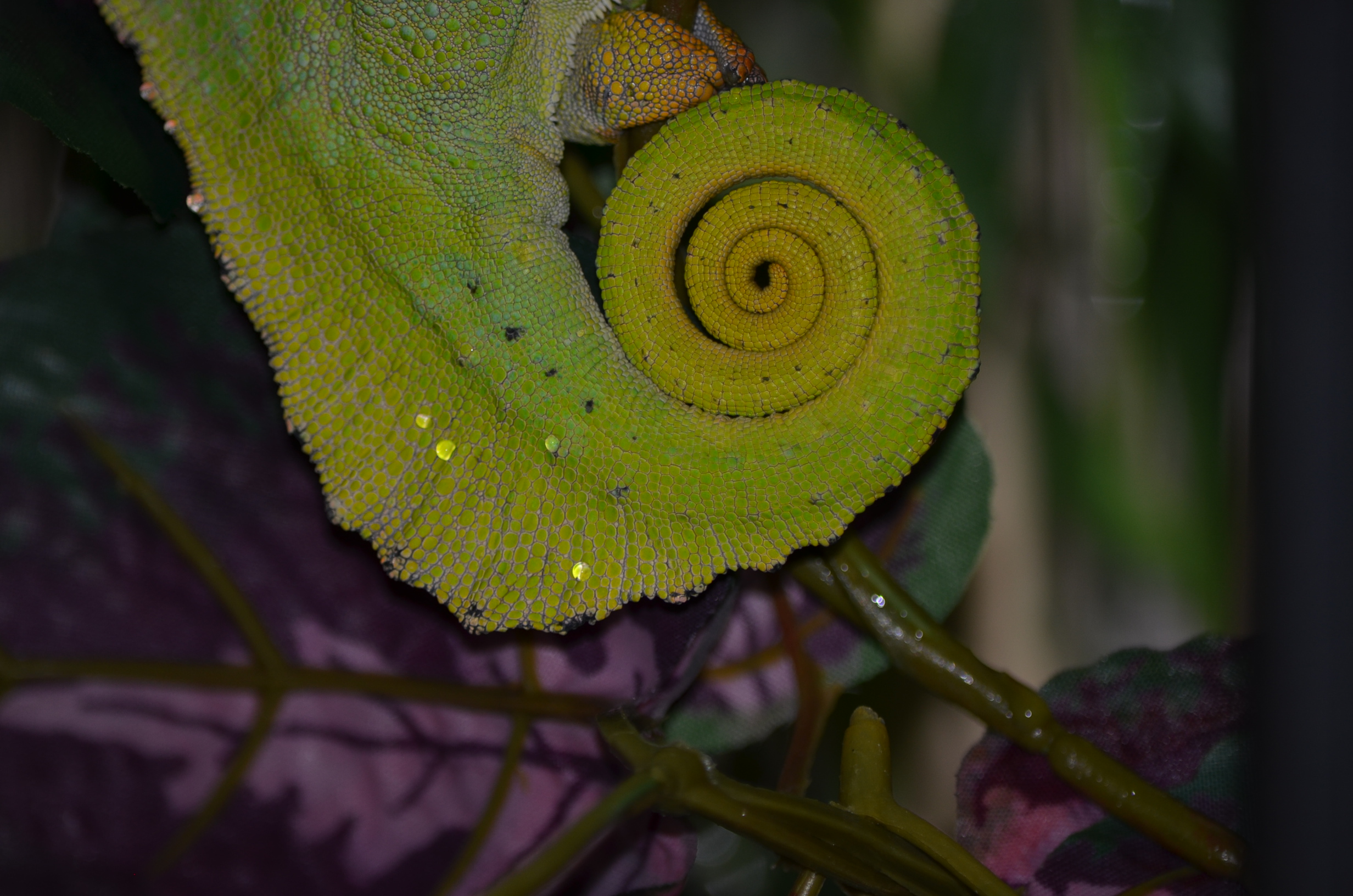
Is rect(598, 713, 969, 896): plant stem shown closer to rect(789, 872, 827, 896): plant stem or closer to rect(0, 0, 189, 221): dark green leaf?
rect(789, 872, 827, 896): plant stem

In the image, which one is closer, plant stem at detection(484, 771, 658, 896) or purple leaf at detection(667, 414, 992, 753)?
plant stem at detection(484, 771, 658, 896)

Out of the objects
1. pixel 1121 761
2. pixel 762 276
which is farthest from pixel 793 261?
pixel 1121 761

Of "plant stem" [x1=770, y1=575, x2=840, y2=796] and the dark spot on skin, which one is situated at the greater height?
the dark spot on skin

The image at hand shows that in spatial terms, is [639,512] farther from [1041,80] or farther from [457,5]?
[1041,80]

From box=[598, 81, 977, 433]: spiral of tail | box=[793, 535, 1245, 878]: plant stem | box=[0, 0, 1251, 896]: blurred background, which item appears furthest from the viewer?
box=[0, 0, 1251, 896]: blurred background

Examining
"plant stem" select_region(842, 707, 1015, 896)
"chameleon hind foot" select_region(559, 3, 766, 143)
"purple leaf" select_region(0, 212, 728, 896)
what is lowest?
"purple leaf" select_region(0, 212, 728, 896)

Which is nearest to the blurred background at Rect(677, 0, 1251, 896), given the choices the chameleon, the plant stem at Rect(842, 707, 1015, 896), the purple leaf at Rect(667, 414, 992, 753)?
the purple leaf at Rect(667, 414, 992, 753)
